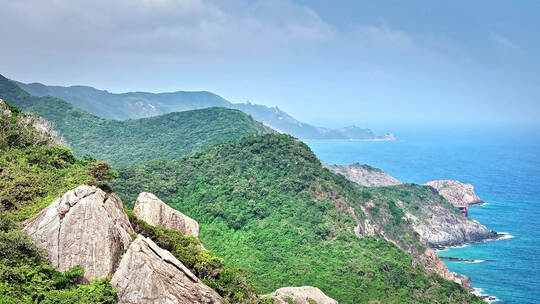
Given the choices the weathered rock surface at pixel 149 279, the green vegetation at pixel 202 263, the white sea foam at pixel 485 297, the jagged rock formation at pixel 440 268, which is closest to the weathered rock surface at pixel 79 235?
the weathered rock surface at pixel 149 279

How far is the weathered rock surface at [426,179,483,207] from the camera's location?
94000 mm

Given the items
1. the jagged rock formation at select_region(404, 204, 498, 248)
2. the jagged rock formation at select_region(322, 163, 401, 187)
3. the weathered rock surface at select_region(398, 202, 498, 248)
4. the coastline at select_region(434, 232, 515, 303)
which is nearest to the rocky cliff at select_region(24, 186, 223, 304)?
the coastline at select_region(434, 232, 515, 303)

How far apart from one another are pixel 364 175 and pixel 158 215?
285ft

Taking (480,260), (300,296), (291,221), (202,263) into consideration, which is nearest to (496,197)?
(480,260)

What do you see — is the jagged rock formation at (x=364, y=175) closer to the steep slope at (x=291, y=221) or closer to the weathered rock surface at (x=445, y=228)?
the weathered rock surface at (x=445, y=228)

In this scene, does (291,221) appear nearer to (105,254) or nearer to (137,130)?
(105,254)

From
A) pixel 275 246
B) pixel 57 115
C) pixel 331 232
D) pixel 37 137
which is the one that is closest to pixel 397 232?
pixel 331 232

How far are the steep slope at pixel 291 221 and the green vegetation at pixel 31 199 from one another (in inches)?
693

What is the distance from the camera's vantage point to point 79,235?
1781 centimetres

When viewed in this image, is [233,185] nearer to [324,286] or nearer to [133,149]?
[324,286]

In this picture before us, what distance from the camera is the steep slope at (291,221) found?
1556 inches

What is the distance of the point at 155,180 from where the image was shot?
5388 centimetres

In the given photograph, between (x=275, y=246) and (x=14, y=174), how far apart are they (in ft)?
86.1

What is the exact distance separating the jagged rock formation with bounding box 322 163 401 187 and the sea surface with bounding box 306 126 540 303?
60.7 feet
